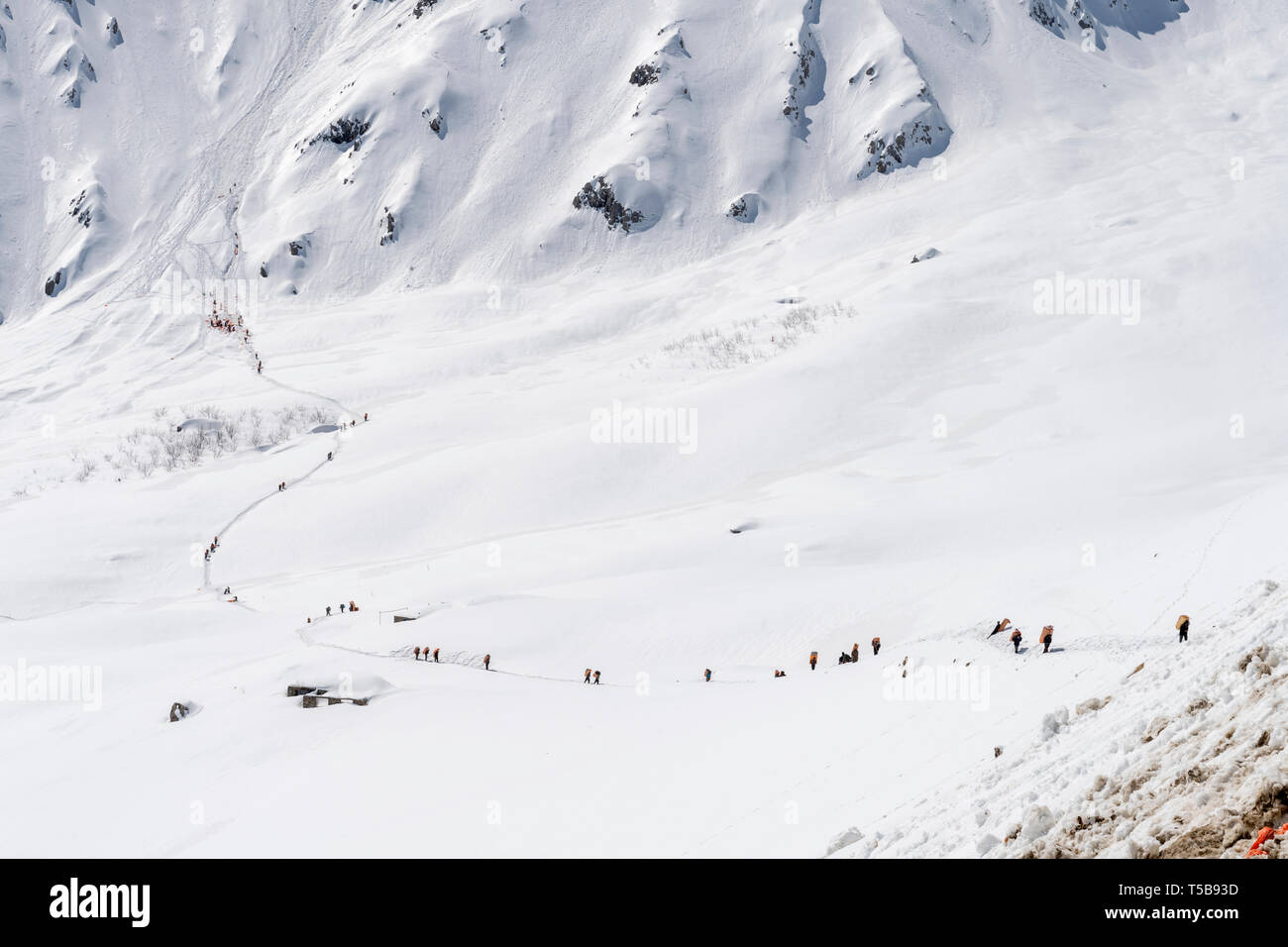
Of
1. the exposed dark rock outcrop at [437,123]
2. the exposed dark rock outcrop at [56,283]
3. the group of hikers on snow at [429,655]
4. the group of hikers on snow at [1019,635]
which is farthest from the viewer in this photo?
the exposed dark rock outcrop at [437,123]

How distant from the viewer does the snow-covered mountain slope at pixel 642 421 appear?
15.3 m

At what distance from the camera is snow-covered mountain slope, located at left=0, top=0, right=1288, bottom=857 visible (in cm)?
1534

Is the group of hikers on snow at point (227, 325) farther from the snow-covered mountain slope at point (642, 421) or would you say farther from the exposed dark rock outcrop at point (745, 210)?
the exposed dark rock outcrop at point (745, 210)

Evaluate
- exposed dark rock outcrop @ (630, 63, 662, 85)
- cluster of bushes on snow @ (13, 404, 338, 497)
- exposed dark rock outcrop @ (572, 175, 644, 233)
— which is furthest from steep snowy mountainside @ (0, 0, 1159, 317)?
cluster of bushes on snow @ (13, 404, 338, 497)

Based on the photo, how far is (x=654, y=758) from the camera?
16.7m

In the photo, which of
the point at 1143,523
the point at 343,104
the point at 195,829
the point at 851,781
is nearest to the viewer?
the point at 851,781

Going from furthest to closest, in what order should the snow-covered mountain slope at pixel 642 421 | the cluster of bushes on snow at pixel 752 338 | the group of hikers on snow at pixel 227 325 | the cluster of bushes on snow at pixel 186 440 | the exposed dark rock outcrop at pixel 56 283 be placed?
the exposed dark rock outcrop at pixel 56 283 < the group of hikers on snow at pixel 227 325 < the cluster of bushes on snow at pixel 752 338 < the cluster of bushes on snow at pixel 186 440 < the snow-covered mountain slope at pixel 642 421

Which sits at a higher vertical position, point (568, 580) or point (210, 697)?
point (568, 580)

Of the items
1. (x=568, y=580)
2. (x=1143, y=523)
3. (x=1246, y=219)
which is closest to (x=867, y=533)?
(x=1143, y=523)

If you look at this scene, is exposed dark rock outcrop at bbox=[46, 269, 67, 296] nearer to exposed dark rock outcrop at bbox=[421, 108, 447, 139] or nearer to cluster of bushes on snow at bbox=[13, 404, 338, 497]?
exposed dark rock outcrop at bbox=[421, 108, 447, 139]

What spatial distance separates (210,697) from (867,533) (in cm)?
2513

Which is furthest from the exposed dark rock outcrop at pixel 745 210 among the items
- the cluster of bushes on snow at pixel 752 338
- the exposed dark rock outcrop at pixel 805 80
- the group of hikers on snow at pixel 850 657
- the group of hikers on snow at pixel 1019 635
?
the group of hikers on snow at pixel 1019 635
